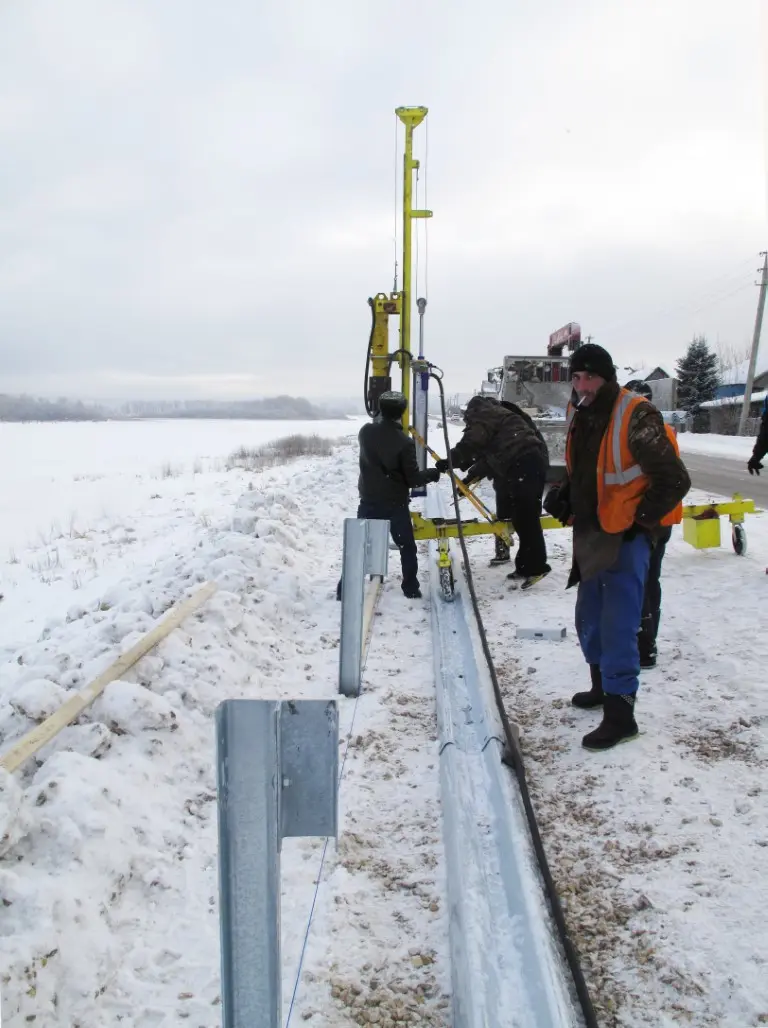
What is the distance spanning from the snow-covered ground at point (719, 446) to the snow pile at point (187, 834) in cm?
1946

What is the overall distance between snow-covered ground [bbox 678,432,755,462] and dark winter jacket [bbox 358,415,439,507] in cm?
1760

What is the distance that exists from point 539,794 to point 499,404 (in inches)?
178

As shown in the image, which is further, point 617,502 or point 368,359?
point 368,359

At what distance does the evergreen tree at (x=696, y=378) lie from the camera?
4478cm

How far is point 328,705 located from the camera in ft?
5.17

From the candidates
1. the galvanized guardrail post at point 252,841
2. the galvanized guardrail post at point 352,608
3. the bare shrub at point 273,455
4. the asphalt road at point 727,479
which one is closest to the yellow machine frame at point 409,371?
the galvanized guardrail post at point 352,608

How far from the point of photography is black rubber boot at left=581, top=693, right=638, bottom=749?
3500 millimetres

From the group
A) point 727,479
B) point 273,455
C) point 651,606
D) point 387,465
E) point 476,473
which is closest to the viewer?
point 651,606

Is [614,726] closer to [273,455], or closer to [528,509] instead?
[528,509]

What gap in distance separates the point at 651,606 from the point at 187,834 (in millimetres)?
3008

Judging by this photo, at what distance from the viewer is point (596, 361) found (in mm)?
3480

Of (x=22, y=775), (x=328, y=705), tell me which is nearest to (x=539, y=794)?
(x=328, y=705)

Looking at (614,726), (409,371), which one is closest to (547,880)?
(614,726)

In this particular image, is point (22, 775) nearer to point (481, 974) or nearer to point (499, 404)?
point (481, 974)
